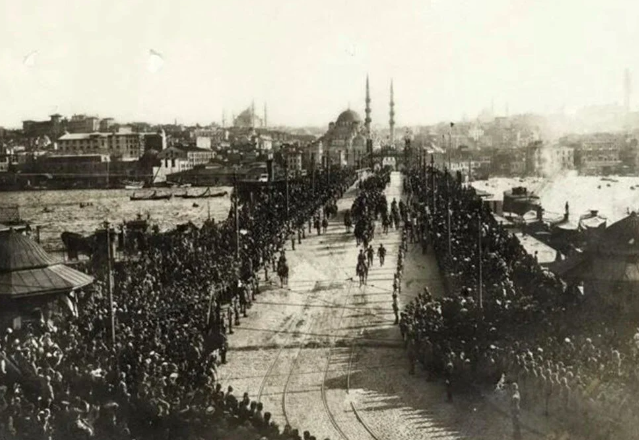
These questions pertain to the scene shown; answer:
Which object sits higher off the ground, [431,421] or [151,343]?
[151,343]

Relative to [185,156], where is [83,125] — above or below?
above

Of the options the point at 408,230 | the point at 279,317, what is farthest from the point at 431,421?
the point at 408,230

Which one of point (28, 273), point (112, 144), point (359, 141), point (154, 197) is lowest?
point (154, 197)

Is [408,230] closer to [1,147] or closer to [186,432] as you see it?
[186,432]

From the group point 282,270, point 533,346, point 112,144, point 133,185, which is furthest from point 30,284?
point 112,144

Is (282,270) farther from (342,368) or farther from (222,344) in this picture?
(342,368)
